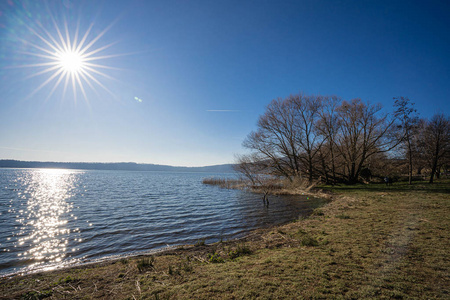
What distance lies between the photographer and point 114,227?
11.7m

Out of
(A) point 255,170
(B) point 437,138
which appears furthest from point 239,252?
(B) point 437,138

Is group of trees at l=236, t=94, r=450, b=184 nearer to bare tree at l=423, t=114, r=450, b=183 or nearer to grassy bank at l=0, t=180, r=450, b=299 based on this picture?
bare tree at l=423, t=114, r=450, b=183

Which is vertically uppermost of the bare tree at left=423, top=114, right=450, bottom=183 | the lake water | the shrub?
the bare tree at left=423, top=114, right=450, bottom=183

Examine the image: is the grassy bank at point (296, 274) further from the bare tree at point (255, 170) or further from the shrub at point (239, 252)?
the bare tree at point (255, 170)

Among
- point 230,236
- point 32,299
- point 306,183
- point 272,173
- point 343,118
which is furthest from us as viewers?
point 272,173

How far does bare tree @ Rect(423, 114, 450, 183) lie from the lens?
24.7 metres

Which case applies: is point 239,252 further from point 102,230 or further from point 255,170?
point 255,170

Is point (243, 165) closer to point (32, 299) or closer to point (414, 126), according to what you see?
point (414, 126)

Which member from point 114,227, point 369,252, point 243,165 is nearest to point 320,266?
point 369,252

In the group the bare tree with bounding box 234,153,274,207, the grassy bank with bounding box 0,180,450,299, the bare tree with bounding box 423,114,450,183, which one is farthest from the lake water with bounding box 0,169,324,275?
the bare tree with bounding box 423,114,450,183

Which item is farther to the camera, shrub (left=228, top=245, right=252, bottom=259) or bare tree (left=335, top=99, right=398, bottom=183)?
bare tree (left=335, top=99, right=398, bottom=183)

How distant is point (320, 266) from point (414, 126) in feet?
97.9

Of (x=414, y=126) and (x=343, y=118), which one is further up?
(x=343, y=118)

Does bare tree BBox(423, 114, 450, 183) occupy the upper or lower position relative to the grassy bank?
upper
